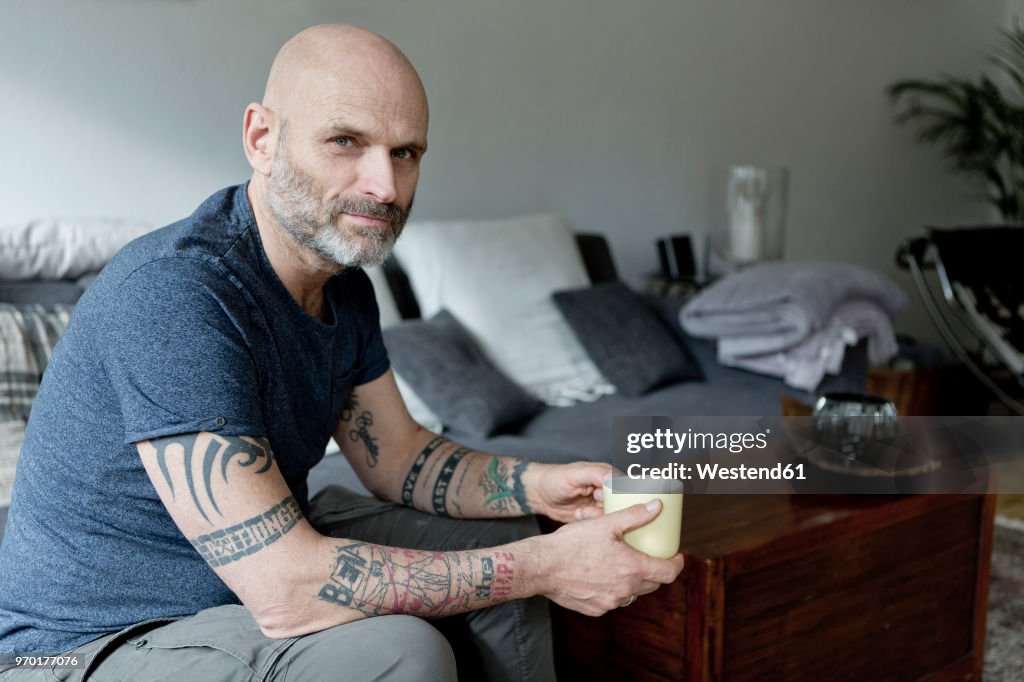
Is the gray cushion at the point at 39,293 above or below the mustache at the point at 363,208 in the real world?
below

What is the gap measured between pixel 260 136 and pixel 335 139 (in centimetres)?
11

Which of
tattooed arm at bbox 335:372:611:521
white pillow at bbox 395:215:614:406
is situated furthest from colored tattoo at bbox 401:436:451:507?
white pillow at bbox 395:215:614:406

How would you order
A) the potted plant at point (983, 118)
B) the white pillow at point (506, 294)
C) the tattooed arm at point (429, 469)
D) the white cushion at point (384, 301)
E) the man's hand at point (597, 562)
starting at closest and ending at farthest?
the man's hand at point (597, 562) < the tattooed arm at point (429, 469) < the white cushion at point (384, 301) < the white pillow at point (506, 294) < the potted plant at point (983, 118)

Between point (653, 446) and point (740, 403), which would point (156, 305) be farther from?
point (740, 403)

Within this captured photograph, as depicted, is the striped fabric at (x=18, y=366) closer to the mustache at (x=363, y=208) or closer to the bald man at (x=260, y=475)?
the bald man at (x=260, y=475)

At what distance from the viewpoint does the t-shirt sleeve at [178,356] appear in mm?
990

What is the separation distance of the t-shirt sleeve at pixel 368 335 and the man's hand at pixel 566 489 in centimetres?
26

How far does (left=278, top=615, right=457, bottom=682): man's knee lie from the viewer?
3.26ft

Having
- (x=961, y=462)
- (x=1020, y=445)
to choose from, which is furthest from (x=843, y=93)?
(x=961, y=462)

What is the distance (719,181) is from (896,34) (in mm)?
1757

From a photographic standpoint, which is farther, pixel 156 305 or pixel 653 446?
pixel 653 446

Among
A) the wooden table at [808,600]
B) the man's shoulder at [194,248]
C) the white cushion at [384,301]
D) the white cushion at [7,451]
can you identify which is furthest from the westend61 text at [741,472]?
the white cushion at [7,451]

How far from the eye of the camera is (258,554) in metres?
1.01

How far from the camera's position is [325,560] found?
A: 3.41 ft
